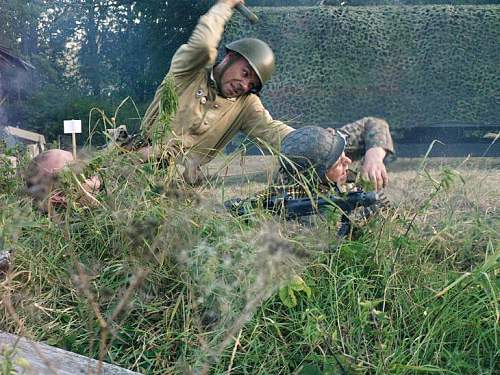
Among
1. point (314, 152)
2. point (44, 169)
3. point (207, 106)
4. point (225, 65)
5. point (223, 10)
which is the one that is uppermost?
point (223, 10)

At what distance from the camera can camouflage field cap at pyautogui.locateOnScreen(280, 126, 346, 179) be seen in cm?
310

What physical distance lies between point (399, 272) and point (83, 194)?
1271mm

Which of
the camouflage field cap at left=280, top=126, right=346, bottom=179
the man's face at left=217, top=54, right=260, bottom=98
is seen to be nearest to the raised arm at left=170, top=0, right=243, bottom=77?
the man's face at left=217, top=54, right=260, bottom=98

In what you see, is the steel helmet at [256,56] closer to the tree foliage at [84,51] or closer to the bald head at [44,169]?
the bald head at [44,169]

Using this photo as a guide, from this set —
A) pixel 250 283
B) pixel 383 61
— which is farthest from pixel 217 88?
pixel 383 61

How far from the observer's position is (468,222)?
112 inches

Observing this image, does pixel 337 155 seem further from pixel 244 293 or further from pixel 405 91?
pixel 405 91

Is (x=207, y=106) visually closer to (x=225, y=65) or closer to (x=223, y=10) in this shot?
(x=225, y=65)

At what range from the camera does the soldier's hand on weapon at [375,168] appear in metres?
3.07

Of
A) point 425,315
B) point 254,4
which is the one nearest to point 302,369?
point 425,315

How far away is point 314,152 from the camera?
10.2 ft

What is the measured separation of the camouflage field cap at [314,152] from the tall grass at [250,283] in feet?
0.95

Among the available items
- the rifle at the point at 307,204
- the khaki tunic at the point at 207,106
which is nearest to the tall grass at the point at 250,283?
the rifle at the point at 307,204

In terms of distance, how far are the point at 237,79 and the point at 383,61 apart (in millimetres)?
10612
